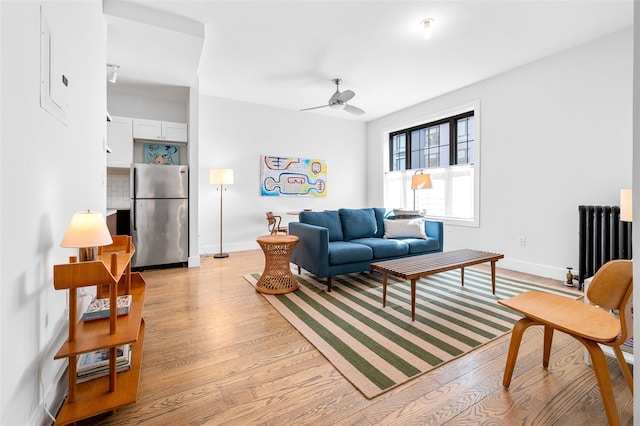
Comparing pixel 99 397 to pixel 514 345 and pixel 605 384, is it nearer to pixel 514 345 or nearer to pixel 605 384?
pixel 514 345

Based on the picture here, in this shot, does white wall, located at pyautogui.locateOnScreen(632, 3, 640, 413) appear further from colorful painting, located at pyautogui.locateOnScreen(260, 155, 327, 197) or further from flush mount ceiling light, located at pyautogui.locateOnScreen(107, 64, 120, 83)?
colorful painting, located at pyautogui.locateOnScreen(260, 155, 327, 197)

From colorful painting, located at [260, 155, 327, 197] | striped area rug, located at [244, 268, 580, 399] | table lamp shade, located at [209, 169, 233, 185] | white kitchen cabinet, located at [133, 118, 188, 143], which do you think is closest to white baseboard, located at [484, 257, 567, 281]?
striped area rug, located at [244, 268, 580, 399]

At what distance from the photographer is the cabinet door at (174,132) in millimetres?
4281

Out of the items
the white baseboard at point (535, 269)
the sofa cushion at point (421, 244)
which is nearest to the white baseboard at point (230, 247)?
the sofa cushion at point (421, 244)

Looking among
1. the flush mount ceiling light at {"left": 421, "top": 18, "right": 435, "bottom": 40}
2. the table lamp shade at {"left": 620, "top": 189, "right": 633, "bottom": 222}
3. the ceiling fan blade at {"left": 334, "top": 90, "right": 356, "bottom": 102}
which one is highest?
the flush mount ceiling light at {"left": 421, "top": 18, "right": 435, "bottom": 40}

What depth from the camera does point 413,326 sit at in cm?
228

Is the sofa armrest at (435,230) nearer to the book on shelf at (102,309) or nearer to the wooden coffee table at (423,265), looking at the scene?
the wooden coffee table at (423,265)

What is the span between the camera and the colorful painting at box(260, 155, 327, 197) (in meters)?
5.63

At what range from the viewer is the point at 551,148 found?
360 centimetres

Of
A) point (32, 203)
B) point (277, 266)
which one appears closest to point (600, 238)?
→ point (277, 266)

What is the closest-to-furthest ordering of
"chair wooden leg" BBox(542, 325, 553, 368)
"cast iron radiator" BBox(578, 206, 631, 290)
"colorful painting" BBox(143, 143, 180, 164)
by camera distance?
1. "chair wooden leg" BBox(542, 325, 553, 368)
2. "cast iron radiator" BBox(578, 206, 631, 290)
3. "colorful painting" BBox(143, 143, 180, 164)

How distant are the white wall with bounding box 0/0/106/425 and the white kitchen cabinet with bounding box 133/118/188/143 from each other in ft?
8.36

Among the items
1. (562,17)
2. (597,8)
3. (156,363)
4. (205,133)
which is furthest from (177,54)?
(597,8)

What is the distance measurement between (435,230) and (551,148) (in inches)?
67.2
